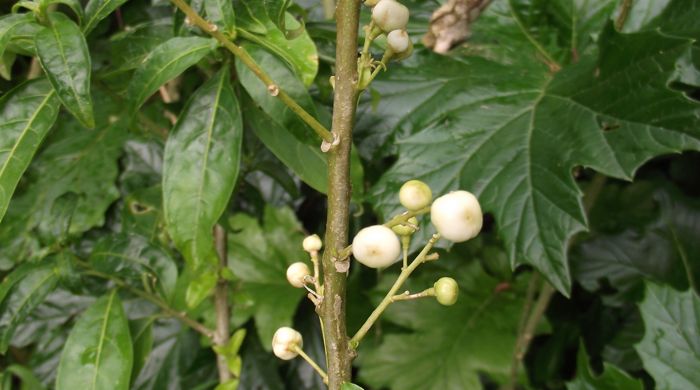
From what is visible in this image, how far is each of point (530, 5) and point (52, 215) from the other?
34.9 inches

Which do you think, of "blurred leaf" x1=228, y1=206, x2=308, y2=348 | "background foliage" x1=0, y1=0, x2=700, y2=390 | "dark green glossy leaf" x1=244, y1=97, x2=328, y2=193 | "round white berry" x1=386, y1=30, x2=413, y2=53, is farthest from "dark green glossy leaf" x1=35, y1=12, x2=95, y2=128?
"blurred leaf" x1=228, y1=206, x2=308, y2=348

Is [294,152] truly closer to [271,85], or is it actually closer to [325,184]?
[325,184]

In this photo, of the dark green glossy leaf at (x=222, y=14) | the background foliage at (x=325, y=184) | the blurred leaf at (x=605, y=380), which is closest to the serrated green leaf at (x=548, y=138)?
the background foliage at (x=325, y=184)

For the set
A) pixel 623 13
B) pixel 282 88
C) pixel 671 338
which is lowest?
pixel 671 338

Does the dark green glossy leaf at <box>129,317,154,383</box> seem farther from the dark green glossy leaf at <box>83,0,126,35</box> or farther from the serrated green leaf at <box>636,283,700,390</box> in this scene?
the serrated green leaf at <box>636,283,700,390</box>

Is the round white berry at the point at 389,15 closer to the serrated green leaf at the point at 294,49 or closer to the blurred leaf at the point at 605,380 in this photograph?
the serrated green leaf at the point at 294,49

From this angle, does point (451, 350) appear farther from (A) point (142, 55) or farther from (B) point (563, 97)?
(A) point (142, 55)

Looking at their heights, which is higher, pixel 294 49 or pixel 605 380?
pixel 294 49

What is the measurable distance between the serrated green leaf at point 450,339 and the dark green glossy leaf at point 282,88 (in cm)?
65

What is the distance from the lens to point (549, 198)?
99cm

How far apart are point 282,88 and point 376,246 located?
1.14 feet

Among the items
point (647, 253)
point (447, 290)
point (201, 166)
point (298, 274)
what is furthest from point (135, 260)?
point (647, 253)

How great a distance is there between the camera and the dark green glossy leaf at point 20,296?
1.00m

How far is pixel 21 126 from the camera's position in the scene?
2.82 ft
